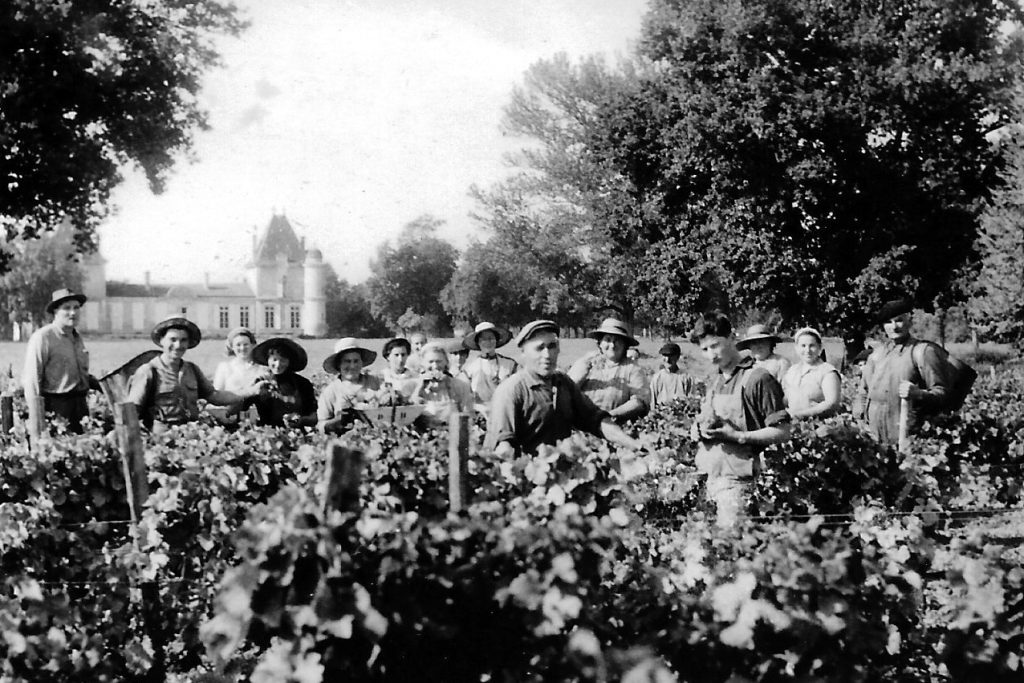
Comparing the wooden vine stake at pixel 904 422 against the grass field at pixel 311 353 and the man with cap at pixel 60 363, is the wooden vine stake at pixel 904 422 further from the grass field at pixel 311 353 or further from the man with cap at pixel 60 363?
the grass field at pixel 311 353

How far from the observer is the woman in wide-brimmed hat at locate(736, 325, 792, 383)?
799cm

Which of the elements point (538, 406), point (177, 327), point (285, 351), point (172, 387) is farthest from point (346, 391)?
point (538, 406)

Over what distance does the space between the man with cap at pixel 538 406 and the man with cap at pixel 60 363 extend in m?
5.42

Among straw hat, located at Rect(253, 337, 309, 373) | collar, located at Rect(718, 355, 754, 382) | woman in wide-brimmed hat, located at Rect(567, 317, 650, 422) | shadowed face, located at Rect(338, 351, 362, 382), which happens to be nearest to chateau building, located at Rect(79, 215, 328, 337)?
straw hat, located at Rect(253, 337, 309, 373)

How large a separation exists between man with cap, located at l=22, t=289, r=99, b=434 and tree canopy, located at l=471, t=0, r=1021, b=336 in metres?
20.5

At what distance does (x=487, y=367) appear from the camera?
981 cm

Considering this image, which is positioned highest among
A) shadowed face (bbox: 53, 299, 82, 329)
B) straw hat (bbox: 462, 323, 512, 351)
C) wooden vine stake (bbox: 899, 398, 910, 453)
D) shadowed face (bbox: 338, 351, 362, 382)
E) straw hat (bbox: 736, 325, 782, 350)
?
shadowed face (bbox: 53, 299, 82, 329)

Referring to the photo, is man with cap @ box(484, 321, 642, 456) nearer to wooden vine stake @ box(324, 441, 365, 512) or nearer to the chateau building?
wooden vine stake @ box(324, 441, 365, 512)

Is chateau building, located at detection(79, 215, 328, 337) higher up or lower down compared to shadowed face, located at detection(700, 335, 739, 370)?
higher up

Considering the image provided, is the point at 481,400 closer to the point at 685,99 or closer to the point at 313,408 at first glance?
the point at 313,408

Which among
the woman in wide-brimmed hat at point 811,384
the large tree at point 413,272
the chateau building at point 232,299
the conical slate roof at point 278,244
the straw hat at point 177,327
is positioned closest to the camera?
the woman in wide-brimmed hat at point 811,384

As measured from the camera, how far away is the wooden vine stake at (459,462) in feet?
13.5

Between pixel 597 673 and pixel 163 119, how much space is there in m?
23.1

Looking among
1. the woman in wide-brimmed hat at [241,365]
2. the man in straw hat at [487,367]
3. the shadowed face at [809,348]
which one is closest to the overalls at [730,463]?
the shadowed face at [809,348]
